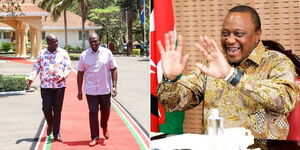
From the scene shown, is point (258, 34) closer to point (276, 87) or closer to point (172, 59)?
point (276, 87)

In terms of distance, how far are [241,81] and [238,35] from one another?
29 cm

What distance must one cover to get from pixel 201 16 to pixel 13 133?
6.32 m

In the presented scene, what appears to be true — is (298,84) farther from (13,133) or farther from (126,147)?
(13,133)

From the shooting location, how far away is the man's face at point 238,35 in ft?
7.55

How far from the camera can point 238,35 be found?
2301 mm

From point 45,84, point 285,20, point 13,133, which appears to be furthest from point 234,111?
point 13,133

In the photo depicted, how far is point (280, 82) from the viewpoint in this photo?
2.22 meters

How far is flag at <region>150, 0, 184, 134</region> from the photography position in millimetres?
2668

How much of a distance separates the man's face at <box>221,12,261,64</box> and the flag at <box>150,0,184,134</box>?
0.39 meters

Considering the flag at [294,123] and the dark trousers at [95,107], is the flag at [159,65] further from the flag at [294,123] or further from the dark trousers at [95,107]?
the dark trousers at [95,107]

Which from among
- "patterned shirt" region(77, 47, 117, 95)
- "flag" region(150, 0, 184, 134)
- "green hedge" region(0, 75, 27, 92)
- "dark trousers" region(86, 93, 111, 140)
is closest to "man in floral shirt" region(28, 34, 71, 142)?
"patterned shirt" region(77, 47, 117, 95)

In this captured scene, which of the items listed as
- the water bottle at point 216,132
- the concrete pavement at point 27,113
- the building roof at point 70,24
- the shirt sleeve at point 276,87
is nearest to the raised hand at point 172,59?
the shirt sleeve at point 276,87

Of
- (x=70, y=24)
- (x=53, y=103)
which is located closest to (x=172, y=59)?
(x=53, y=103)

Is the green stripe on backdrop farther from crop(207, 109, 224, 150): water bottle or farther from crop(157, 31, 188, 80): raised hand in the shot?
crop(207, 109, 224, 150): water bottle
